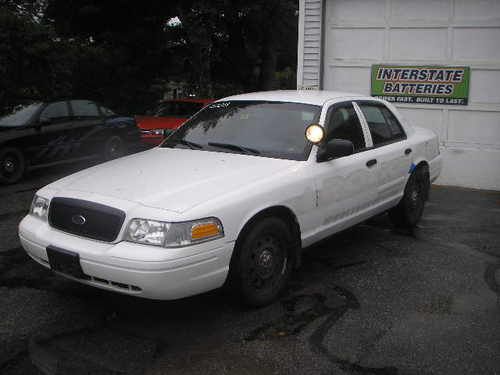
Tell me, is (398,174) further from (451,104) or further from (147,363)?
(451,104)

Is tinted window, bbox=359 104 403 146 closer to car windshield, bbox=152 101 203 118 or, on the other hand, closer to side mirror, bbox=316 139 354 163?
side mirror, bbox=316 139 354 163

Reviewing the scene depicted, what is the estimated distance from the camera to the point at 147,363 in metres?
3.54

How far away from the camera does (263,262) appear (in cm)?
430

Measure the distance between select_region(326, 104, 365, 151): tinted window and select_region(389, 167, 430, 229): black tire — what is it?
3.88 feet

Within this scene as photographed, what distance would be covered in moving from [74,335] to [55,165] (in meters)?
6.86

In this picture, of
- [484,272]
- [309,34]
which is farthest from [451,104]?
[484,272]

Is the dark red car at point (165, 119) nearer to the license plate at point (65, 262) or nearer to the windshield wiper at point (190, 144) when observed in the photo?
the windshield wiper at point (190, 144)

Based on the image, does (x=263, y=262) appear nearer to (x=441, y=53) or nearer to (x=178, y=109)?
(x=441, y=53)

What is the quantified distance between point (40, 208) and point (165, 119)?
782 centimetres

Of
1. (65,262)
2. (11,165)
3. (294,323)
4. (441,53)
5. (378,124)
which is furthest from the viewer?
(441,53)

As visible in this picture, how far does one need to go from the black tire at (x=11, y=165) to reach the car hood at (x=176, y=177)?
504 centimetres

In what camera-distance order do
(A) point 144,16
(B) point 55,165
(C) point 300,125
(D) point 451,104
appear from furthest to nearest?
(A) point 144,16 < (B) point 55,165 < (D) point 451,104 < (C) point 300,125

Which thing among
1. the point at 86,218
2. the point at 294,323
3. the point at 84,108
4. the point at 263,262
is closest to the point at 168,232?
the point at 86,218

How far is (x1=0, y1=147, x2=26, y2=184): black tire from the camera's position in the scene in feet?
30.6
